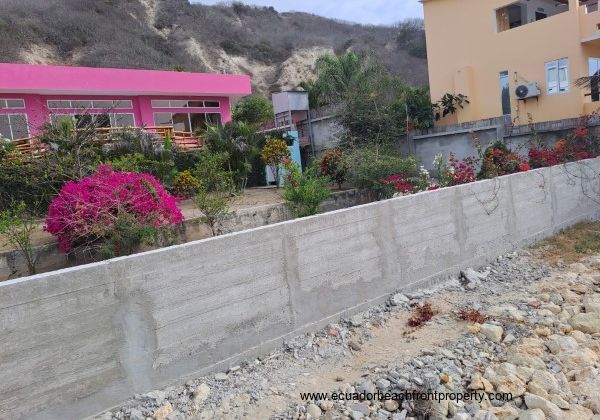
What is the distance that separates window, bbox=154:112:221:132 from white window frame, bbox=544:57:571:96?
1396cm

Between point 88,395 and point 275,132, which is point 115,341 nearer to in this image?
point 88,395

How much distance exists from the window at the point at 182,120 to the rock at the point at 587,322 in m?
17.7

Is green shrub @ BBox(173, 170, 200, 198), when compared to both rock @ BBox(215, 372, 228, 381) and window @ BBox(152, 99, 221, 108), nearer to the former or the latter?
rock @ BBox(215, 372, 228, 381)

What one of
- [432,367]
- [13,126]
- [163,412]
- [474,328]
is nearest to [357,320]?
[432,367]

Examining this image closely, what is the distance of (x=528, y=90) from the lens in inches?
669

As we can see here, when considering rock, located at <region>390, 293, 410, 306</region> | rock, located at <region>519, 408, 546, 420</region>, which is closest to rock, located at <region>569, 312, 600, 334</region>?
rock, located at <region>390, 293, 410, 306</region>

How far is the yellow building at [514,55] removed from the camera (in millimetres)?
15945

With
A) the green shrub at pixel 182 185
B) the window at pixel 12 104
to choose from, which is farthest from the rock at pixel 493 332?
the window at pixel 12 104

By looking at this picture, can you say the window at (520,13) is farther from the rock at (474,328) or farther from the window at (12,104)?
the window at (12,104)

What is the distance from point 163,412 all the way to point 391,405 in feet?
6.47

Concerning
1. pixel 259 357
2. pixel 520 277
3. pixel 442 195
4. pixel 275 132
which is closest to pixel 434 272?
pixel 442 195

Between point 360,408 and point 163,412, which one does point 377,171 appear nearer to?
point 360,408

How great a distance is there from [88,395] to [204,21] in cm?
5294

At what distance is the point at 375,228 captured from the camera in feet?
20.2
